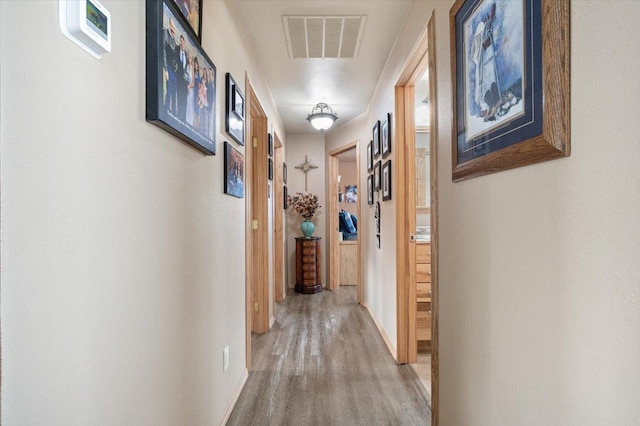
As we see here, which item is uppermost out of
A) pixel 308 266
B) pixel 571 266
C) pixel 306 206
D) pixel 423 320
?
pixel 306 206

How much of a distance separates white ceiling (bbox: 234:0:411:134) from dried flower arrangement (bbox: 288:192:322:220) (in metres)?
1.18

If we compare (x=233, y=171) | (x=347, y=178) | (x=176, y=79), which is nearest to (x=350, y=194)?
(x=347, y=178)

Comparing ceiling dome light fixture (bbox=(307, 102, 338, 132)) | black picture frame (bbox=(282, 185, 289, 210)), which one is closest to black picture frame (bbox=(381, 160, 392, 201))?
ceiling dome light fixture (bbox=(307, 102, 338, 132))

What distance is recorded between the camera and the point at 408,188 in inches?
101

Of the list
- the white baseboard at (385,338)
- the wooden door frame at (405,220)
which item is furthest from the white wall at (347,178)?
the wooden door frame at (405,220)

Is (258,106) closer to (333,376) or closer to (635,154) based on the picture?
(333,376)

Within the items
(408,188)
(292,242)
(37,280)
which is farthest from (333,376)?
(292,242)

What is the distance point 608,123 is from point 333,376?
2.19 m

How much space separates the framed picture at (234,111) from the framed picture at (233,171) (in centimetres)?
9

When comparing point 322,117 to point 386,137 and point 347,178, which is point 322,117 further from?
point 347,178

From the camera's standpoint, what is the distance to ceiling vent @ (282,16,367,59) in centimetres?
221

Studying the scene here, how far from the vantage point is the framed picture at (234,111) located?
6.14 feet

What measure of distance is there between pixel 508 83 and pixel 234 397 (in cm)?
206

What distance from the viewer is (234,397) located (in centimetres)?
201
